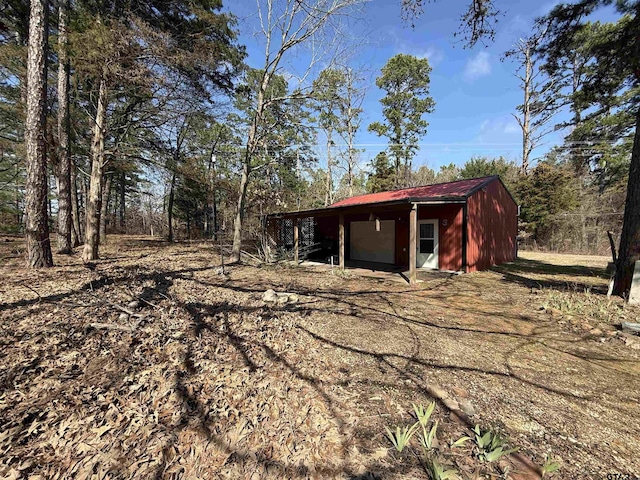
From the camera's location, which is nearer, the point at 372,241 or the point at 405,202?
the point at 405,202

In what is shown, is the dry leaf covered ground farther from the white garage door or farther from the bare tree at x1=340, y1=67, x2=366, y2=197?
the bare tree at x1=340, y1=67, x2=366, y2=197

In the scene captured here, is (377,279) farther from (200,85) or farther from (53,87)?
(53,87)

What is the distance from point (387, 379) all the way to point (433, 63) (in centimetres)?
2326

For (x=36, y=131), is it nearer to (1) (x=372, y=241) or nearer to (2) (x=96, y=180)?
(2) (x=96, y=180)

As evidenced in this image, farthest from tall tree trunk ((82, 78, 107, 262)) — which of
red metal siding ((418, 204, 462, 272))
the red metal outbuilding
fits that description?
red metal siding ((418, 204, 462, 272))

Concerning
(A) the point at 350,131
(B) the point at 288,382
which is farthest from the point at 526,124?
(B) the point at 288,382

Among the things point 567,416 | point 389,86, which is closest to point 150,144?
point 567,416

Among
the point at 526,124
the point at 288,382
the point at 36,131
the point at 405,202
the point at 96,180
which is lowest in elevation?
the point at 288,382

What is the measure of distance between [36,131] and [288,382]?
749cm

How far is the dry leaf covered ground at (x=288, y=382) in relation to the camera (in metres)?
1.81

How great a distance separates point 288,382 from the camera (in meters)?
2.66

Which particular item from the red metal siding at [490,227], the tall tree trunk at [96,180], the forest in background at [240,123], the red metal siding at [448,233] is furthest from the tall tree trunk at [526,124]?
the tall tree trunk at [96,180]

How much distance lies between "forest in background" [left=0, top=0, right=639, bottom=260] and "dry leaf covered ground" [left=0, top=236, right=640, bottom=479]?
4830 millimetres

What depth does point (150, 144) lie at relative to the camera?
33.5 ft
